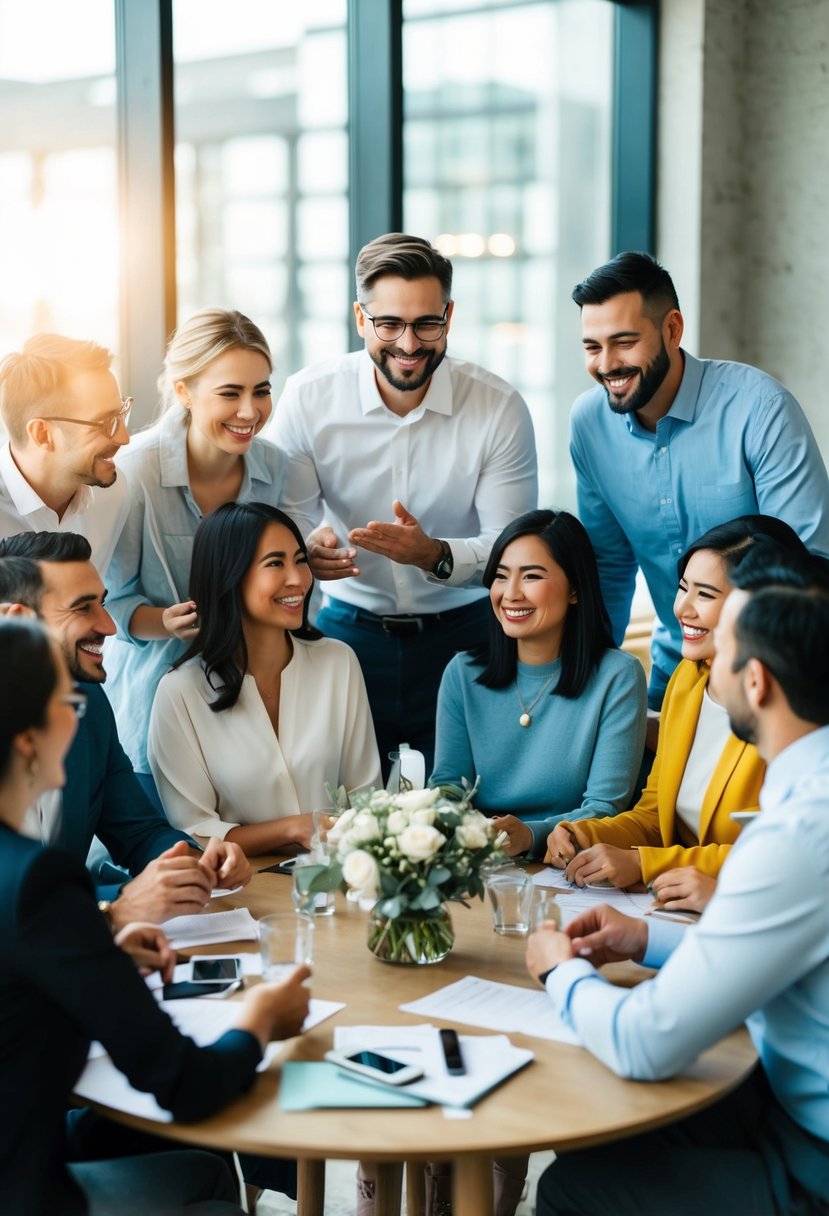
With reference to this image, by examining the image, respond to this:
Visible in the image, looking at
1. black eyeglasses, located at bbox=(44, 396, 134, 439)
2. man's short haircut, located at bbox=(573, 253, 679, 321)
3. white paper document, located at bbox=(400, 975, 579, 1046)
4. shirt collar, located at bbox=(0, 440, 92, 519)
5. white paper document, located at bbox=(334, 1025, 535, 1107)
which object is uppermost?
man's short haircut, located at bbox=(573, 253, 679, 321)

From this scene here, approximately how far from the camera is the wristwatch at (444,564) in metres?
3.31

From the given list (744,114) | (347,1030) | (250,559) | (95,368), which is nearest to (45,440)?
(95,368)

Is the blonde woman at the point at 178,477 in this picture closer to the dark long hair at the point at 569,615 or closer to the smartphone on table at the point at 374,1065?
the dark long hair at the point at 569,615

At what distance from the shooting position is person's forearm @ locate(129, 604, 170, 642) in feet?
10.1

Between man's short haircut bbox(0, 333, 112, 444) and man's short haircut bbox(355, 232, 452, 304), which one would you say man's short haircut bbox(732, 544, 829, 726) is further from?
man's short haircut bbox(355, 232, 452, 304)

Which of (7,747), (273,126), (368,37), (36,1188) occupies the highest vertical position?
(368,37)

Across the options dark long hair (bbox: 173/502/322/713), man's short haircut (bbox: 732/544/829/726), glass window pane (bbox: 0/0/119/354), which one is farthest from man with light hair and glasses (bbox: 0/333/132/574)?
man's short haircut (bbox: 732/544/829/726)

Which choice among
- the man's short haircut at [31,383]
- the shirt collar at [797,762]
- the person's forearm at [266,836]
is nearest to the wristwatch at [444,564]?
the person's forearm at [266,836]

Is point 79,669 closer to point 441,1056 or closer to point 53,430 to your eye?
point 53,430

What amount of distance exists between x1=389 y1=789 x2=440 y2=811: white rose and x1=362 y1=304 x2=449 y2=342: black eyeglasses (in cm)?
156

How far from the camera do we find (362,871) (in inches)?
76.2

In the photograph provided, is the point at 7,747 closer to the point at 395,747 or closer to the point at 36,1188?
the point at 36,1188

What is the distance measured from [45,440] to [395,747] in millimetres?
1251

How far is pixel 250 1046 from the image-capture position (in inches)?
64.6
